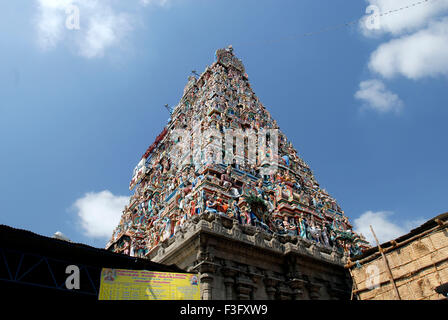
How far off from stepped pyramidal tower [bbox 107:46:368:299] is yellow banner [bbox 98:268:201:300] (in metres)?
1.94

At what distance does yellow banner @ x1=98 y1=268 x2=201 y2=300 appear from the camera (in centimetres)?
1404

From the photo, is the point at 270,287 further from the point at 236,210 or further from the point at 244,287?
the point at 236,210

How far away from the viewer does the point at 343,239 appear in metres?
27.3

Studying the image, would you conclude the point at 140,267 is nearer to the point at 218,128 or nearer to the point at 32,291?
the point at 32,291

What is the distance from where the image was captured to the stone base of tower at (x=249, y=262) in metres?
17.6

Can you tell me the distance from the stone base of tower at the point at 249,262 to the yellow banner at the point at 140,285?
73.6 inches

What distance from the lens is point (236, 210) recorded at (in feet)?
73.3

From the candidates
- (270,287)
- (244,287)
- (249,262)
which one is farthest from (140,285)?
(270,287)

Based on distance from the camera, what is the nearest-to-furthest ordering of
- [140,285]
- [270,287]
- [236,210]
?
[140,285]
[270,287]
[236,210]

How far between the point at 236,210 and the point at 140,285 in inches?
355

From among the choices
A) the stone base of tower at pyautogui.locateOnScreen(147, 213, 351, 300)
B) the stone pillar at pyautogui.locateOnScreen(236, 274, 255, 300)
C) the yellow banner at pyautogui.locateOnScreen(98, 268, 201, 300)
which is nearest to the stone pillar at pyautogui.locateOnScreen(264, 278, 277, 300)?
the stone base of tower at pyautogui.locateOnScreen(147, 213, 351, 300)

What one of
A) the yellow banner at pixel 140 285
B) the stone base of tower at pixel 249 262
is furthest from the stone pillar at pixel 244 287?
the yellow banner at pixel 140 285
